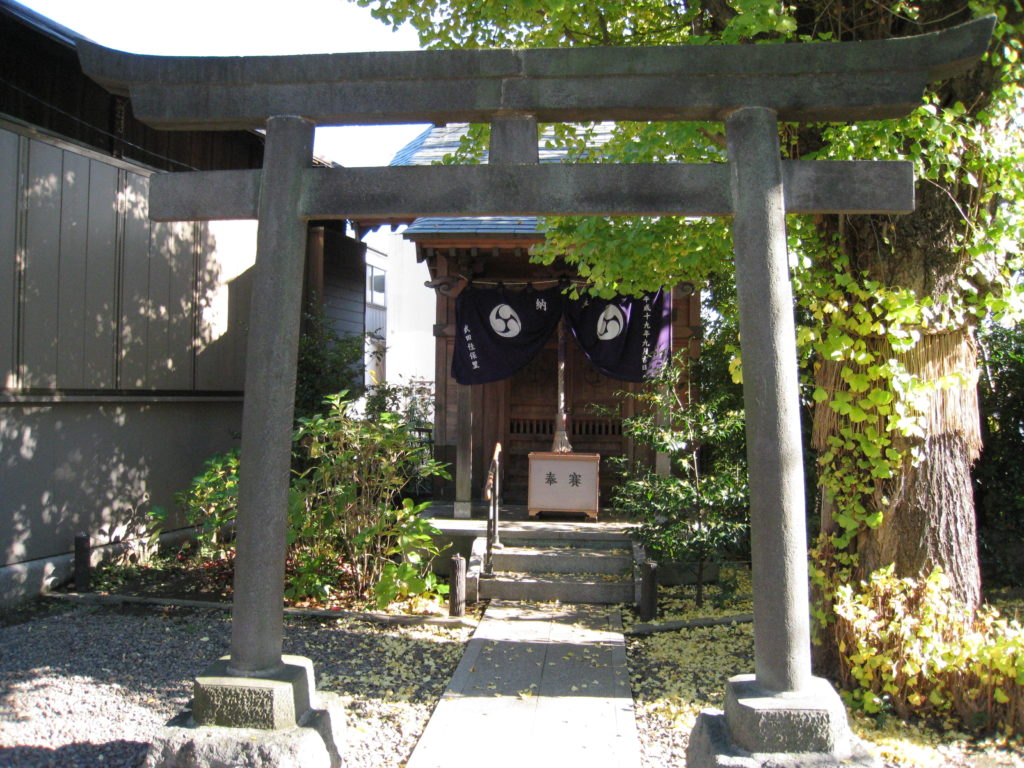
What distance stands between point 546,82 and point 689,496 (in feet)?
15.5

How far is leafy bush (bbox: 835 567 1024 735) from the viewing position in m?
5.09

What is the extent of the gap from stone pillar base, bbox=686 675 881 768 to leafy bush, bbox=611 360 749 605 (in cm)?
390

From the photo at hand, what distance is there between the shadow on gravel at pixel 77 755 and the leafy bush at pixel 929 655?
4589 millimetres

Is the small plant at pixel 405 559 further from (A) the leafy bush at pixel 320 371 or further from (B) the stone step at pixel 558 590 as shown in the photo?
(A) the leafy bush at pixel 320 371

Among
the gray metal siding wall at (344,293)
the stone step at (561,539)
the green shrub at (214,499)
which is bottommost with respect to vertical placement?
the stone step at (561,539)

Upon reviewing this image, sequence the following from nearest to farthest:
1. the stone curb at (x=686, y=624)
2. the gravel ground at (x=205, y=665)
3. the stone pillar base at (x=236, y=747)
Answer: the stone pillar base at (x=236, y=747) < the gravel ground at (x=205, y=665) < the stone curb at (x=686, y=624)

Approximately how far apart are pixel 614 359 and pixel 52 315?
657 cm

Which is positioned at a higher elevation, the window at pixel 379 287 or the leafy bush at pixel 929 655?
the window at pixel 379 287

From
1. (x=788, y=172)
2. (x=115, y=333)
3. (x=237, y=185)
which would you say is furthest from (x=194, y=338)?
(x=788, y=172)

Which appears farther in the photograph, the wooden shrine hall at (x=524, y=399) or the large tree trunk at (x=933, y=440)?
the wooden shrine hall at (x=524, y=399)

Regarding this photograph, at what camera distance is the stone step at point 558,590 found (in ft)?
27.9

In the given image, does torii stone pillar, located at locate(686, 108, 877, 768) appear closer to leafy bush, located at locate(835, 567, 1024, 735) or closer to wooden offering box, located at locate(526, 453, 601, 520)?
leafy bush, located at locate(835, 567, 1024, 735)

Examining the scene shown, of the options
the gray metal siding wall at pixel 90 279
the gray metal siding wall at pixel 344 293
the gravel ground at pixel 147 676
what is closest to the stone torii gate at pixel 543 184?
the gravel ground at pixel 147 676

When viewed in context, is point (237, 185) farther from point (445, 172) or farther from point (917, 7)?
point (917, 7)
